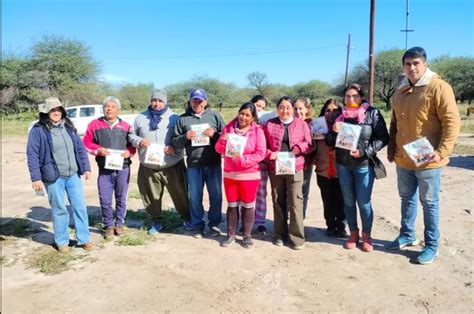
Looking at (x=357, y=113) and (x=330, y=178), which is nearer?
(x=357, y=113)

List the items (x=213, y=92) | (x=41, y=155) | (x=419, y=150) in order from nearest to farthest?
(x=419, y=150) < (x=41, y=155) < (x=213, y=92)

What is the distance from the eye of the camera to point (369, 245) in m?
4.32

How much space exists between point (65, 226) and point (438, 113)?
170 inches

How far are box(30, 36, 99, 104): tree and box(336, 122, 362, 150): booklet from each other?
31.6m

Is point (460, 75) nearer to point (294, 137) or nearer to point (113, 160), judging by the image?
point (294, 137)

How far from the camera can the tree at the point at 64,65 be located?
31.9 meters

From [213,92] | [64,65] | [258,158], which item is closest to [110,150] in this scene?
[258,158]

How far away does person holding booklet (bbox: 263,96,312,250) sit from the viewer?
13.9 feet

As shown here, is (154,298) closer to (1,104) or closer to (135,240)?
(135,240)

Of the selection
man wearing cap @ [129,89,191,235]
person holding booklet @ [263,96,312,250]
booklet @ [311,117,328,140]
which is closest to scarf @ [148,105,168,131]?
man wearing cap @ [129,89,191,235]

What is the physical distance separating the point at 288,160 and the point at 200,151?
114cm

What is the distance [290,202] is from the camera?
14.4ft

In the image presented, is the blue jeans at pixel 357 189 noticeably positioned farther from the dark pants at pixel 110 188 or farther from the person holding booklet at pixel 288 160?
the dark pants at pixel 110 188

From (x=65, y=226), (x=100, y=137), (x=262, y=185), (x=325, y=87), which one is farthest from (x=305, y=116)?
(x=325, y=87)
